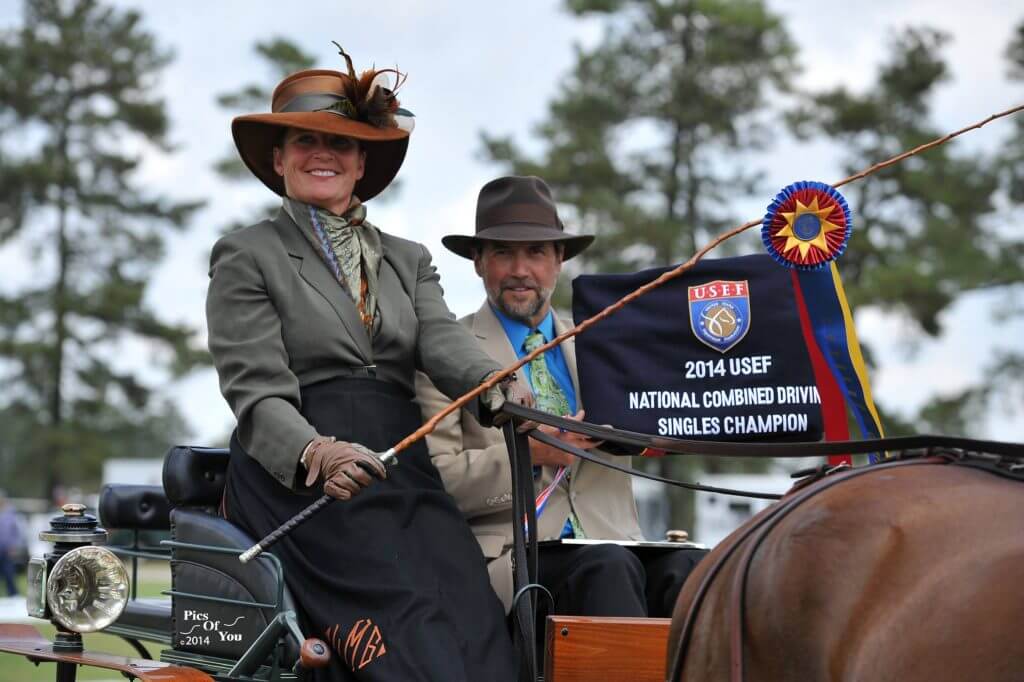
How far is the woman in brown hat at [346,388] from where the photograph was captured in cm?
317

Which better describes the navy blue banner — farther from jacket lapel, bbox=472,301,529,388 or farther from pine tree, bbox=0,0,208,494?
pine tree, bbox=0,0,208,494

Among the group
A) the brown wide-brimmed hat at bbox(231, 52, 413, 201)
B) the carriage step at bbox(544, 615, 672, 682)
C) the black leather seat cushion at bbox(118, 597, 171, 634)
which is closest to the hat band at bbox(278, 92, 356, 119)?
the brown wide-brimmed hat at bbox(231, 52, 413, 201)

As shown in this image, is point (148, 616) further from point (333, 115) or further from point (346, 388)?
point (333, 115)

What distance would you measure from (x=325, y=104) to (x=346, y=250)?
419mm

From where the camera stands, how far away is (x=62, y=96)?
3019 centimetres

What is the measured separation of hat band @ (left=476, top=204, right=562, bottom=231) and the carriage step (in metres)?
1.75

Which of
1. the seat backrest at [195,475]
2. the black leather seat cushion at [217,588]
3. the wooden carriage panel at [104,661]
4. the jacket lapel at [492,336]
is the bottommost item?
the wooden carriage panel at [104,661]

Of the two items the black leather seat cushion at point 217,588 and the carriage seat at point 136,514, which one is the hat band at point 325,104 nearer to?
the black leather seat cushion at point 217,588

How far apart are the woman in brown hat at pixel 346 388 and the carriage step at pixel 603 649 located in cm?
24

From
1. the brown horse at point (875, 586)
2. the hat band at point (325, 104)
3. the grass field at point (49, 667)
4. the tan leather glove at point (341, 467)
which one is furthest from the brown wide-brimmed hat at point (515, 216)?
the grass field at point (49, 667)

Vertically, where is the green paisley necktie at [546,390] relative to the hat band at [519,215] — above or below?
below

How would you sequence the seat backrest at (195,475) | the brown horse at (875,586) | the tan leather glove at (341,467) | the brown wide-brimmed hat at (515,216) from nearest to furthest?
the brown horse at (875,586) < the tan leather glove at (341,467) < the seat backrest at (195,475) < the brown wide-brimmed hat at (515,216)

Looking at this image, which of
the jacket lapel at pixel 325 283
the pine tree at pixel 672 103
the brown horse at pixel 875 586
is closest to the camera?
the brown horse at pixel 875 586

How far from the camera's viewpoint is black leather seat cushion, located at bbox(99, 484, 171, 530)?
4.45m
